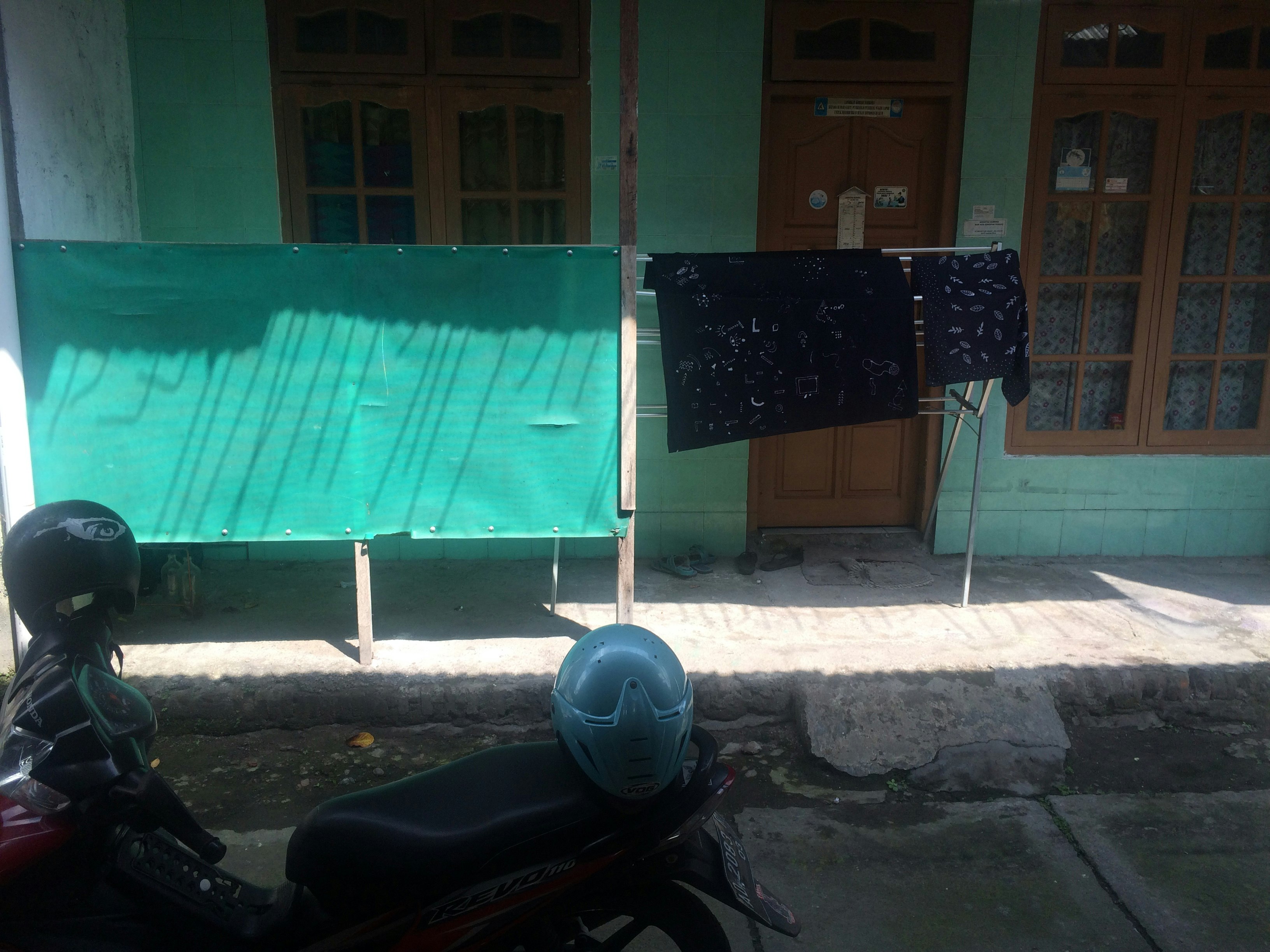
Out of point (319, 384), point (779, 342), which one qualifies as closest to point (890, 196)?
point (779, 342)

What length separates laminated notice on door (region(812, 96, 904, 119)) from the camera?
5.46 metres

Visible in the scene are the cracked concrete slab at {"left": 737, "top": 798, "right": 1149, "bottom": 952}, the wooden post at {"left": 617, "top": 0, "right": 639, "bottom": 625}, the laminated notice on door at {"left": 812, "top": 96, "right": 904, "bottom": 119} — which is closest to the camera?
the cracked concrete slab at {"left": 737, "top": 798, "right": 1149, "bottom": 952}

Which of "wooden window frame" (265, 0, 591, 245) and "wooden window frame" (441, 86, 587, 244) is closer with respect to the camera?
"wooden window frame" (265, 0, 591, 245)

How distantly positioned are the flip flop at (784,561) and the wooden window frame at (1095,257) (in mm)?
1540

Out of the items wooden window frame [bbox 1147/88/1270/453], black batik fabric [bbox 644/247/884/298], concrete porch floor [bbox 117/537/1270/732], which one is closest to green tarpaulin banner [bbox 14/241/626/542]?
black batik fabric [bbox 644/247/884/298]

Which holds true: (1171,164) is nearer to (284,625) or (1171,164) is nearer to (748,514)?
(748,514)

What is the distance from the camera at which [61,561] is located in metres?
2.14

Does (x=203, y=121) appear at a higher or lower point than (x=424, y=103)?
lower

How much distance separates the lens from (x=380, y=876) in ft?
6.72

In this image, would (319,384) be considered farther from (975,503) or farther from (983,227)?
(983,227)

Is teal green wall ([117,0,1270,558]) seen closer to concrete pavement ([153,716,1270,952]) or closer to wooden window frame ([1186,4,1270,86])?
wooden window frame ([1186,4,1270,86])

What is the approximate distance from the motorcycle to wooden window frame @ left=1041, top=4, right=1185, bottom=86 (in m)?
4.95

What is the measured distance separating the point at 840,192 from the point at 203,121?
12.0 feet

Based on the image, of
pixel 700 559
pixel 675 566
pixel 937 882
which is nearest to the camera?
pixel 937 882
